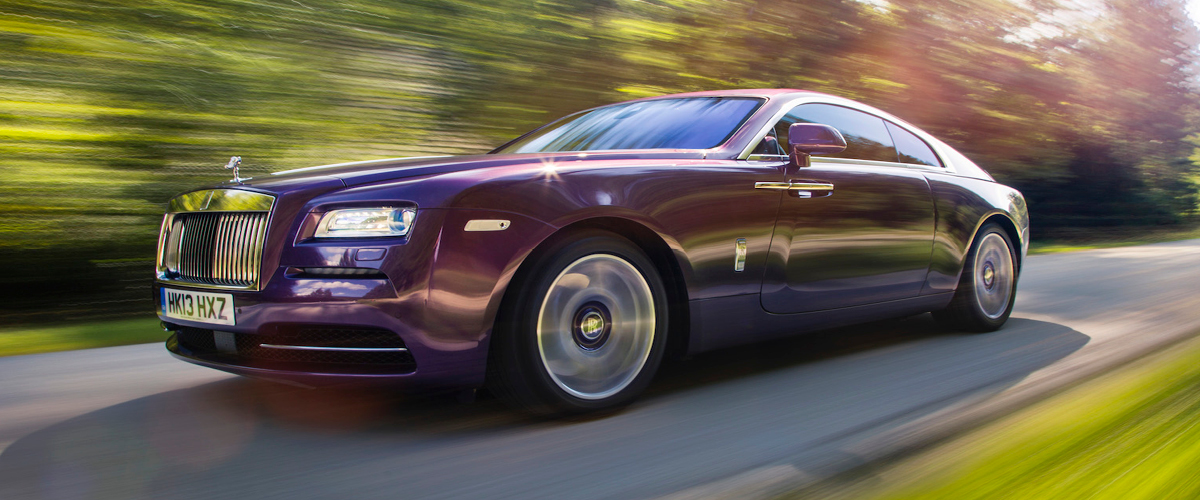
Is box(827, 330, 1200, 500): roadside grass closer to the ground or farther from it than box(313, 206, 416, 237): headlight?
closer to the ground

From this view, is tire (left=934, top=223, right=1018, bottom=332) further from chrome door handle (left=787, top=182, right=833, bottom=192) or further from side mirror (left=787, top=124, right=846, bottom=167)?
side mirror (left=787, top=124, right=846, bottom=167)

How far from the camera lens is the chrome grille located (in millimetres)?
2777

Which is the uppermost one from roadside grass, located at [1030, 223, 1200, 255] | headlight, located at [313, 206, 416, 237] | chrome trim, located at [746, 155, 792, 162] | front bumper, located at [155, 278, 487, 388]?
chrome trim, located at [746, 155, 792, 162]

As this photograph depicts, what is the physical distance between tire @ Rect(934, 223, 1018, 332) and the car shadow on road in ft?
2.36

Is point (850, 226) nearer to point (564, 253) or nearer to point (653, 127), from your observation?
point (653, 127)

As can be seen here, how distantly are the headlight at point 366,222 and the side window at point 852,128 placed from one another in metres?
1.79

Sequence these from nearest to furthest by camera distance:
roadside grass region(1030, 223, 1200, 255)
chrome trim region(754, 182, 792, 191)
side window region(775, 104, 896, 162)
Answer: chrome trim region(754, 182, 792, 191) < side window region(775, 104, 896, 162) < roadside grass region(1030, 223, 1200, 255)

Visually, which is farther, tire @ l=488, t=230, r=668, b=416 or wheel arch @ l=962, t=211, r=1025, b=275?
wheel arch @ l=962, t=211, r=1025, b=275

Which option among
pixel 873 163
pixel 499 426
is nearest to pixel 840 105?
pixel 873 163

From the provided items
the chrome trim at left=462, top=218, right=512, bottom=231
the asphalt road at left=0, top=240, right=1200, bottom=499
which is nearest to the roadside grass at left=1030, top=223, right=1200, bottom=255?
the asphalt road at left=0, top=240, right=1200, bottom=499

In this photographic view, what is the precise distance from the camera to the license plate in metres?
2.82

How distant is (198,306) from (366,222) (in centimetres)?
72

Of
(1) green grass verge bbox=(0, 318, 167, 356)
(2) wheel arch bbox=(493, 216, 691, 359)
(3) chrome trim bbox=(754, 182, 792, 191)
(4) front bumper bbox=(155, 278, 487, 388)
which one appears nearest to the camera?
(4) front bumper bbox=(155, 278, 487, 388)

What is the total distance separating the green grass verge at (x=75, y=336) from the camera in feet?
15.0
